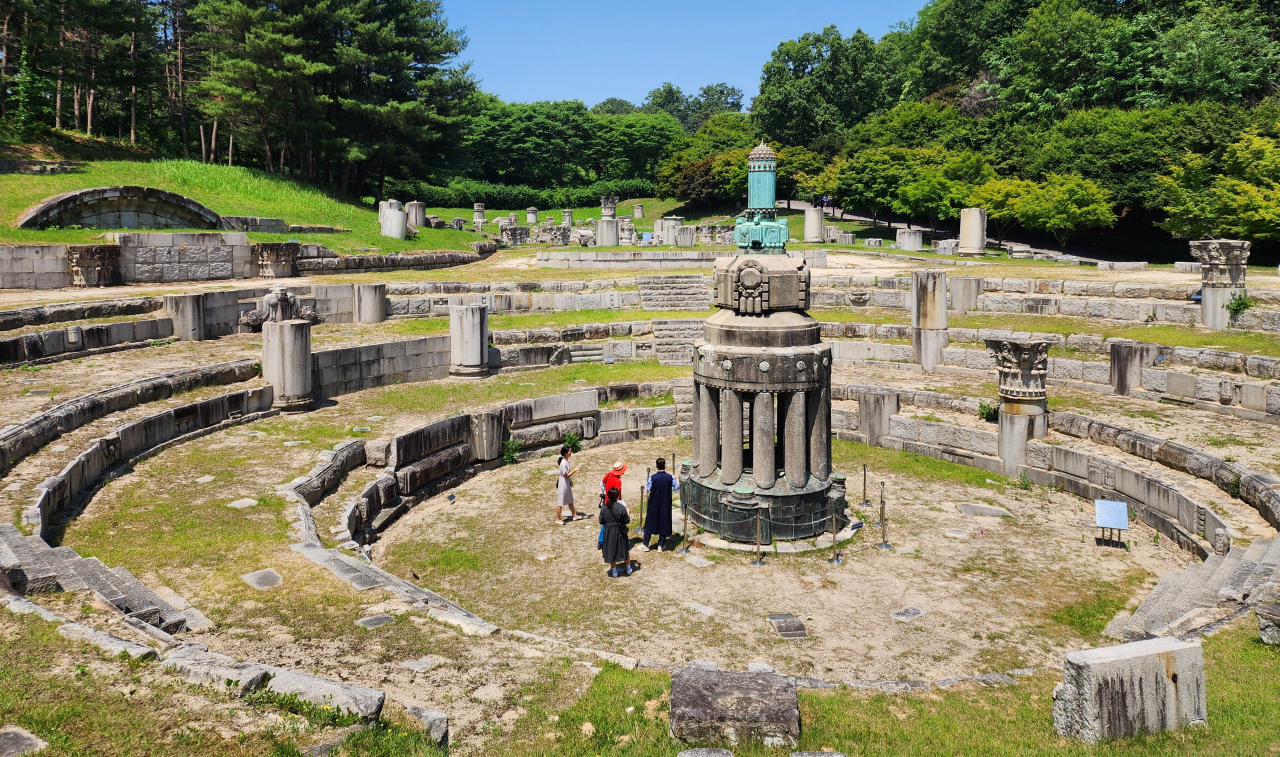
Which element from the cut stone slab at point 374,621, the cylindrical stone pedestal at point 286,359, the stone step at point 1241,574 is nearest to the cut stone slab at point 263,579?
the cut stone slab at point 374,621

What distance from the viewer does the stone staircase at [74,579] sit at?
280 inches

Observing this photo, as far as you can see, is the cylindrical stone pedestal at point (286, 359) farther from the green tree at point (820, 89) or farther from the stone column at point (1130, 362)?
the green tree at point (820, 89)

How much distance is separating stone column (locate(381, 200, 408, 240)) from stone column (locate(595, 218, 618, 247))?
967cm

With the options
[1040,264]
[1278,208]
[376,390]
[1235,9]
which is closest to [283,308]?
[376,390]

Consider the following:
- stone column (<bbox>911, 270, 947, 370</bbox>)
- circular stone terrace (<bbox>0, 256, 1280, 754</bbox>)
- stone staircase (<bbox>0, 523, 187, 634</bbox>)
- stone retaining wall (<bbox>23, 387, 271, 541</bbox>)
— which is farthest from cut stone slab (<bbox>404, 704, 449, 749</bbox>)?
stone column (<bbox>911, 270, 947, 370</bbox>)

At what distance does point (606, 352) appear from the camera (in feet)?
74.7

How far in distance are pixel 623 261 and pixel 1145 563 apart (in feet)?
82.5

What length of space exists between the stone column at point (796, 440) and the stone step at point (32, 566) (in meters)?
9.09

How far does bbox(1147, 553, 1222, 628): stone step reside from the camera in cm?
919

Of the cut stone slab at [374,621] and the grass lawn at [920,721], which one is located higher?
the cut stone slab at [374,621]

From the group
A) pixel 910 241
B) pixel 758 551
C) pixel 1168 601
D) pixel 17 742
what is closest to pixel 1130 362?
pixel 1168 601

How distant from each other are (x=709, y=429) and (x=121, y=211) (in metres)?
22.5

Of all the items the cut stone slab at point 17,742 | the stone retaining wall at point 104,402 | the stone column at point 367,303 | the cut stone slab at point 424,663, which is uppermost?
the stone column at point 367,303

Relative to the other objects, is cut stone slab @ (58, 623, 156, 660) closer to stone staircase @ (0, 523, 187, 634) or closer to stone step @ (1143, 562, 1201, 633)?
stone staircase @ (0, 523, 187, 634)
